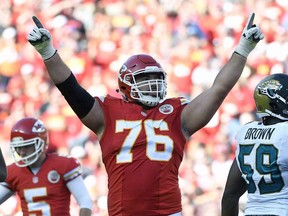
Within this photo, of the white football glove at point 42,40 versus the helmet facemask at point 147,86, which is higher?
the white football glove at point 42,40

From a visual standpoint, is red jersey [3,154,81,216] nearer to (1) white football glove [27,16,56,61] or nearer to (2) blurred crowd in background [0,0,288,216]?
(1) white football glove [27,16,56,61]

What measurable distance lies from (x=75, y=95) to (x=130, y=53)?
6.44 metres

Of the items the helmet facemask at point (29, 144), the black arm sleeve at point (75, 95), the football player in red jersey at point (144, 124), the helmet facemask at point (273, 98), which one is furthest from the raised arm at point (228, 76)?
the helmet facemask at point (29, 144)

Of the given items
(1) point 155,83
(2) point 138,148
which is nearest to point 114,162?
(2) point 138,148

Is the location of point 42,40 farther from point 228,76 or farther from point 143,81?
point 228,76

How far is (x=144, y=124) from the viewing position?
3.60 metres

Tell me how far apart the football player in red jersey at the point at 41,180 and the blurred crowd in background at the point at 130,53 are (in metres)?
3.77

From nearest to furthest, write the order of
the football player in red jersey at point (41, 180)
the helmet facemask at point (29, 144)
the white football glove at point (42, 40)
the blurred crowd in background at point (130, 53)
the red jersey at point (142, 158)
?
the white football glove at point (42, 40) < the red jersey at point (142, 158) < the football player in red jersey at point (41, 180) < the helmet facemask at point (29, 144) < the blurred crowd in background at point (130, 53)

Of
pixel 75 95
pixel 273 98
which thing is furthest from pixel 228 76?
pixel 75 95

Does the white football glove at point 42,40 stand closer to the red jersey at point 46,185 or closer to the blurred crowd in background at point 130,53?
the red jersey at point 46,185

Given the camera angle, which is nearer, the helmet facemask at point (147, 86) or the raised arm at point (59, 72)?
the raised arm at point (59, 72)

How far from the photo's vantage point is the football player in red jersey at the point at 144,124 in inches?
136

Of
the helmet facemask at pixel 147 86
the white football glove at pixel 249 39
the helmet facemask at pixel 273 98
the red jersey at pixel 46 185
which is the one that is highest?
the white football glove at pixel 249 39

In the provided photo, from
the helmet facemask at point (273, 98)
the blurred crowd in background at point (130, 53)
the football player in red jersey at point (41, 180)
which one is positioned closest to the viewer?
the helmet facemask at point (273, 98)
